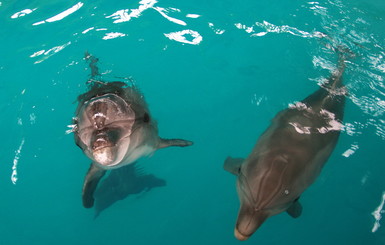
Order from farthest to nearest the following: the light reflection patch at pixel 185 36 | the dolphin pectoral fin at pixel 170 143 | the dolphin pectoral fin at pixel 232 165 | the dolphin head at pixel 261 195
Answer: the light reflection patch at pixel 185 36, the dolphin pectoral fin at pixel 170 143, the dolphin pectoral fin at pixel 232 165, the dolphin head at pixel 261 195

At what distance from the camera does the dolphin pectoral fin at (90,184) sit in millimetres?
5086

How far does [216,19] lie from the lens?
824 cm

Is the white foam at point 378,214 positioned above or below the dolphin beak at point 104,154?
below

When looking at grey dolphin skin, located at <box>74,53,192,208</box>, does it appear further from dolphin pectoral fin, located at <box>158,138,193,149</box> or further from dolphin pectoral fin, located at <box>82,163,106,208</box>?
dolphin pectoral fin, located at <box>82,163,106,208</box>

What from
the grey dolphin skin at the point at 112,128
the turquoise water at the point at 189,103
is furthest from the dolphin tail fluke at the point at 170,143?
the turquoise water at the point at 189,103

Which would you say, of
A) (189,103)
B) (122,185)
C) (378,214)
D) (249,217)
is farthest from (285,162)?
(189,103)

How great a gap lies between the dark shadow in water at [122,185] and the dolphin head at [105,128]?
1.98 meters

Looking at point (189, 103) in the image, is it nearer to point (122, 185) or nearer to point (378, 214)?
point (122, 185)

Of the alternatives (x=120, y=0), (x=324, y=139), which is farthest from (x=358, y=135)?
(x=120, y=0)

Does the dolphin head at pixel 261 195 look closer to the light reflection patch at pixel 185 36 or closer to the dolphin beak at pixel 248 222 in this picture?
the dolphin beak at pixel 248 222

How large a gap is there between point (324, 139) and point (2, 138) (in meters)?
5.99

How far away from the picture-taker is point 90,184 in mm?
5156

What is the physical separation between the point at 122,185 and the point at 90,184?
2.10 ft

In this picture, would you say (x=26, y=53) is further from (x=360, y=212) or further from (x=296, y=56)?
(x=360, y=212)
